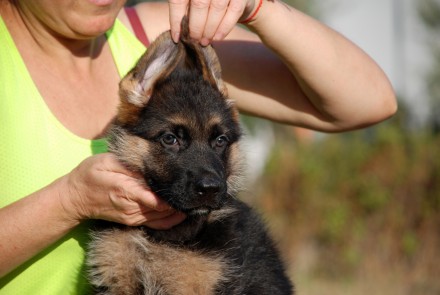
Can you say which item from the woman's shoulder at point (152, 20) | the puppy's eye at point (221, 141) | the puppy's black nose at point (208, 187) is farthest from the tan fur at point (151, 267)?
the woman's shoulder at point (152, 20)

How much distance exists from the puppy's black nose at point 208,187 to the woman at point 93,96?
0.55 ft

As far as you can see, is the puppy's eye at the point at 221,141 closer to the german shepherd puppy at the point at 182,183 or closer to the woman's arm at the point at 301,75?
the german shepherd puppy at the point at 182,183

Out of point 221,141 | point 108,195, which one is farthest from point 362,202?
point 108,195

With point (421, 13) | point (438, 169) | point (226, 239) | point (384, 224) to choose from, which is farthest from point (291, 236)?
point (226, 239)

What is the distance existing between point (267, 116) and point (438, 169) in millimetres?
5783

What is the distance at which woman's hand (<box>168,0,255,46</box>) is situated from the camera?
319cm

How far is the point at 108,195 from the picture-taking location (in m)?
3.13

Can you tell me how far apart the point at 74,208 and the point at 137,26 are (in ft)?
3.80

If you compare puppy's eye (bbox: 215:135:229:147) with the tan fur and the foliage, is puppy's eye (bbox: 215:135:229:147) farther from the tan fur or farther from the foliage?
the foliage

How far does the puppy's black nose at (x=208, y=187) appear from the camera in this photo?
322cm

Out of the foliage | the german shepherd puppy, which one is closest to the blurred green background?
the foliage

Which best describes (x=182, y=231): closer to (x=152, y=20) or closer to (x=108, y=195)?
(x=108, y=195)

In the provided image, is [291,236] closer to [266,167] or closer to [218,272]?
[266,167]

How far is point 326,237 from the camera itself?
9664mm
